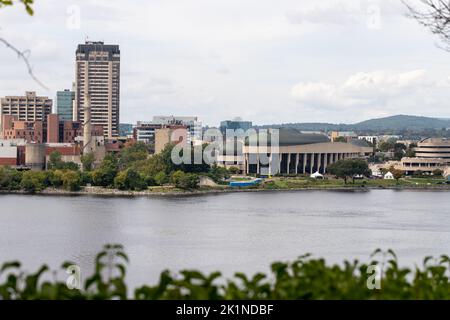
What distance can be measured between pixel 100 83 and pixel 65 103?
4.16m

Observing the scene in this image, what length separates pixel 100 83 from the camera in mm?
53531

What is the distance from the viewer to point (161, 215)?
2197 cm

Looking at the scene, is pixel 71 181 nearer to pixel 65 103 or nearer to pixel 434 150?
pixel 434 150

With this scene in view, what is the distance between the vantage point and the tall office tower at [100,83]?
52.9m

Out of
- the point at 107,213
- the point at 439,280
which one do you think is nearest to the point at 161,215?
the point at 107,213

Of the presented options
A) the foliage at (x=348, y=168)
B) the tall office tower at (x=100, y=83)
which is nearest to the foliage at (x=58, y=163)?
the foliage at (x=348, y=168)

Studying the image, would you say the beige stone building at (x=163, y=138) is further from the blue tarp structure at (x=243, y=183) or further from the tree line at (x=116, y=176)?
the blue tarp structure at (x=243, y=183)

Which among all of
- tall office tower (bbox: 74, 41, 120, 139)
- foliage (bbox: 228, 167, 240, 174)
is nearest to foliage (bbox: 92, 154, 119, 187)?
foliage (bbox: 228, 167, 240, 174)

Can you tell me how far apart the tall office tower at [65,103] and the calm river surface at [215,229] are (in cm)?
2777

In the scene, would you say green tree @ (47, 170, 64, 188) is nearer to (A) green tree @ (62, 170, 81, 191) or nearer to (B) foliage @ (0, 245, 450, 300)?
(A) green tree @ (62, 170, 81, 191)
